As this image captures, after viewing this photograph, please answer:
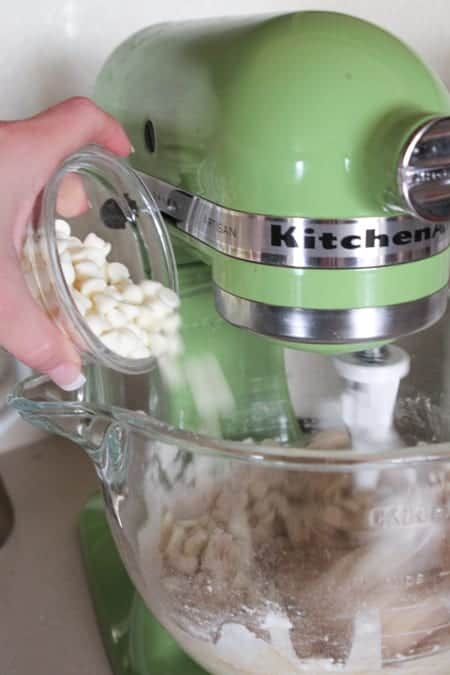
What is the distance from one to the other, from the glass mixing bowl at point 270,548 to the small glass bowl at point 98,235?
0.04m

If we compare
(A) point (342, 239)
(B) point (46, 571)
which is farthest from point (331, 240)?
(B) point (46, 571)

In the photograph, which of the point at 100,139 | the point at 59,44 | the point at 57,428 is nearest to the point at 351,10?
the point at 59,44

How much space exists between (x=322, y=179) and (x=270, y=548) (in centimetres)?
19

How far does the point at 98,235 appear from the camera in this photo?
492 millimetres

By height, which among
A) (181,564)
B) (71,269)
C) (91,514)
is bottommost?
(91,514)

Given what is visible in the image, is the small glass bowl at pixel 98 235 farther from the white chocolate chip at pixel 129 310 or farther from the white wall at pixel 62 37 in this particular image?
the white wall at pixel 62 37

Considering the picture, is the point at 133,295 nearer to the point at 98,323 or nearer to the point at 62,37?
the point at 98,323

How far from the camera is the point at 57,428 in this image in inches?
16.5

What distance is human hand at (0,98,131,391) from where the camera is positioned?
0.38 meters

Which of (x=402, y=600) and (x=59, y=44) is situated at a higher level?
(x=59, y=44)

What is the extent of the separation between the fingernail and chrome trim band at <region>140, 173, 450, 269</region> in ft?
0.33

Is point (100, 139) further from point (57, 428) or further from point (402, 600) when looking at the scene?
point (402, 600)

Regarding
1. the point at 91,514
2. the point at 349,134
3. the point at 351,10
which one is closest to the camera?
the point at 349,134

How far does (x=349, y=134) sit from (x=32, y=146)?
15 cm
